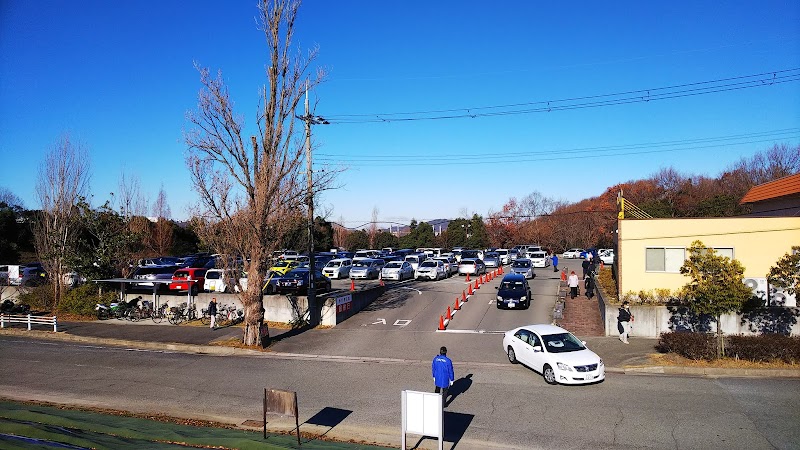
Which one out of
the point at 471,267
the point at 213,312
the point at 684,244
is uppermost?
the point at 684,244

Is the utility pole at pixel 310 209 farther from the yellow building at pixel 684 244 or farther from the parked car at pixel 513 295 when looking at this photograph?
the yellow building at pixel 684 244

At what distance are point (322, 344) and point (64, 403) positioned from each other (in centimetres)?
922

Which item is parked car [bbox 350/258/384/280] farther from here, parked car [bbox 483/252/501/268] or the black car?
parked car [bbox 483/252/501/268]

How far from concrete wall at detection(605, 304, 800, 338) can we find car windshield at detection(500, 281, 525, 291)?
6726 mm

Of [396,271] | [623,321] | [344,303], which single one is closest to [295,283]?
[344,303]

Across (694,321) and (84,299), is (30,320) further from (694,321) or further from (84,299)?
(694,321)

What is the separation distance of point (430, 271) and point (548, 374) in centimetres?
2395

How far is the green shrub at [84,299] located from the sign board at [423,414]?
81.1 ft

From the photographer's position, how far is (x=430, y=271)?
3853 centimetres

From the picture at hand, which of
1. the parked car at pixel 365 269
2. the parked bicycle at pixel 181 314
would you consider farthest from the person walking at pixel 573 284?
Answer: the parked bicycle at pixel 181 314

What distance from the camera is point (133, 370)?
691 inches

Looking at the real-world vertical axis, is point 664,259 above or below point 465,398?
above

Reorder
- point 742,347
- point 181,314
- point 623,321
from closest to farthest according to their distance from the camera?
point 742,347 → point 623,321 → point 181,314

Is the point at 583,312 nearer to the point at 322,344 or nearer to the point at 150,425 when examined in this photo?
the point at 322,344
